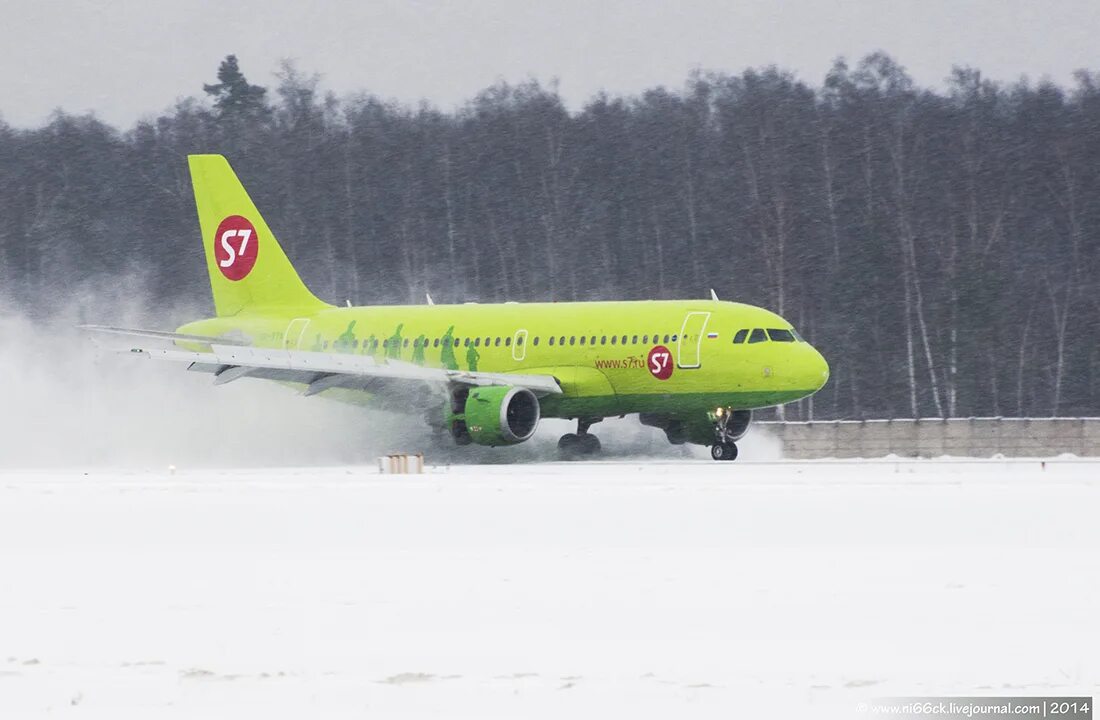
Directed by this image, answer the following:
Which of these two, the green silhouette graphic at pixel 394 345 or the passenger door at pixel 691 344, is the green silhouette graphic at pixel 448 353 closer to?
the green silhouette graphic at pixel 394 345

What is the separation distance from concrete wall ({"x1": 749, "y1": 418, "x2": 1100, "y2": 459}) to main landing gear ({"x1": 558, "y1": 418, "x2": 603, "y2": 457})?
4503 millimetres

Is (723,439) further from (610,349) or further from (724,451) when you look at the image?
(610,349)

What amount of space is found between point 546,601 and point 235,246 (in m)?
31.4

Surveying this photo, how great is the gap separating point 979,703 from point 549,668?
292 cm

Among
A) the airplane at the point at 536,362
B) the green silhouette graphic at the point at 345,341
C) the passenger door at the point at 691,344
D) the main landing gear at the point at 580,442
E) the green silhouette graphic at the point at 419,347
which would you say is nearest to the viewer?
the airplane at the point at 536,362

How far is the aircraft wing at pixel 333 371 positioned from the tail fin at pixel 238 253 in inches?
191

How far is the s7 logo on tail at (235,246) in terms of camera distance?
44438mm

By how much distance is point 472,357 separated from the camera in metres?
40.6

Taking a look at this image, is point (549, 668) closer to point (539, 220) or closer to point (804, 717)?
point (804, 717)

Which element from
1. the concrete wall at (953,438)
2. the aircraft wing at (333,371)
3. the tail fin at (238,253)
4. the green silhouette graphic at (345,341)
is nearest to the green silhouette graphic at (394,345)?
the green silhouette graphic at (345,341)

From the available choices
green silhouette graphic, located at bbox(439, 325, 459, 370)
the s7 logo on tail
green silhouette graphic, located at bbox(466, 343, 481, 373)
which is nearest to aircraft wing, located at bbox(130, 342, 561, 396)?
green silhouette graphic, located at bbox(466, 343, 481, 373)

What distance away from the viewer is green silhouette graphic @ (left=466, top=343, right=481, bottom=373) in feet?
133

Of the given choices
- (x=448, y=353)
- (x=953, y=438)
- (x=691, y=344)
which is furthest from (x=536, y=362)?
(x=953, y=438)

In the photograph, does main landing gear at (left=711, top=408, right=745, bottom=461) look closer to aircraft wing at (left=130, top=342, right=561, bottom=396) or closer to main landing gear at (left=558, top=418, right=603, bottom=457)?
main landing gear at (left=558, top=418, right=603, bottom=457)
